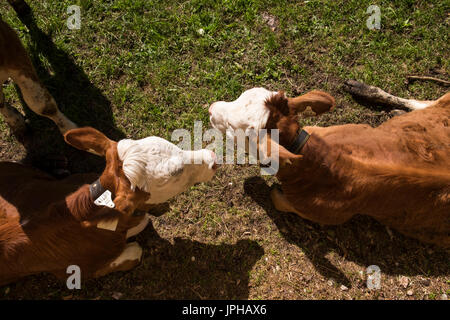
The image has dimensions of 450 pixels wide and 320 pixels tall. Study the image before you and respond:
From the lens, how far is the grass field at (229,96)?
4.83 meters

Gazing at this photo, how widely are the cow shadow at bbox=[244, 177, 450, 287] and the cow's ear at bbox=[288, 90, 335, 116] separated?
1784 mm

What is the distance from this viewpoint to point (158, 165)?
139 inches

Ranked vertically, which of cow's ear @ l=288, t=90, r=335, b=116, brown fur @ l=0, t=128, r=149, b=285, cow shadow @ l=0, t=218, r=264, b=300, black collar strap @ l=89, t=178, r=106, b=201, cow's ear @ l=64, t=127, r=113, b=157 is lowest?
cow shadow @ l=0, t=218, r=264, b=300

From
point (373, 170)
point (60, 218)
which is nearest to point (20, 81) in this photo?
point (60, 218)

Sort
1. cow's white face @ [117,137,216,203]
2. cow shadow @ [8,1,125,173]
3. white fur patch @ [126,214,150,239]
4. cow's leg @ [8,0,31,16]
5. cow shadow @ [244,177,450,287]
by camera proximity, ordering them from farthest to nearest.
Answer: cow's leg @ [8,0,31,16] → cow shadow @ [8,1,125,173] → cow shadow @ [244,177,450,287] → white fur patch @ [126,214,150,239] → cow's white face @ [117,137,216,203]

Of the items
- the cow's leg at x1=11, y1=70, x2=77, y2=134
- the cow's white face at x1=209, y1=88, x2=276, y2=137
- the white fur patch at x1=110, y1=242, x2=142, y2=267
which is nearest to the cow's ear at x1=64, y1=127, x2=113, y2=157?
the cow's leg at x1=11, y1=70, x2=77, y2=134

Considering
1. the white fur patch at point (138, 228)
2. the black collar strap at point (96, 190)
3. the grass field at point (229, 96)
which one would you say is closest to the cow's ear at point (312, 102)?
the grass field at point (229, 96)

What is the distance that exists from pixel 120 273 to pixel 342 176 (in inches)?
127

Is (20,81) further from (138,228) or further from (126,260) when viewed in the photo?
(126,260)

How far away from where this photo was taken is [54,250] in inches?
148

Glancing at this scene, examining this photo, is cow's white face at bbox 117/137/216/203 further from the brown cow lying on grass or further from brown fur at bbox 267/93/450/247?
brown fur at bbox 267/93/450/247

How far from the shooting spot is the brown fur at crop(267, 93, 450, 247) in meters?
3.84

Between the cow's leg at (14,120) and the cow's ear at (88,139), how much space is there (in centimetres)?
184

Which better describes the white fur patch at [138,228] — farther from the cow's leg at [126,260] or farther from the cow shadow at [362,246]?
the cow shadow at [362,246]
